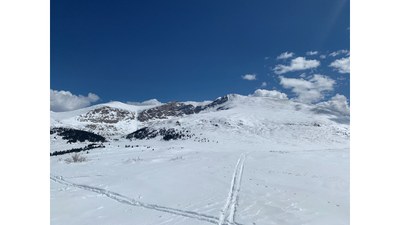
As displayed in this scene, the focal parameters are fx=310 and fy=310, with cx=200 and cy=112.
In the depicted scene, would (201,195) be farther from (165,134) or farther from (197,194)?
(165,134)

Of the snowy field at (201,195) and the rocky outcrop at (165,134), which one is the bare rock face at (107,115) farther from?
the snowy field at (201,195)

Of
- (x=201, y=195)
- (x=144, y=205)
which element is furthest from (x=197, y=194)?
(x=144, y=205)

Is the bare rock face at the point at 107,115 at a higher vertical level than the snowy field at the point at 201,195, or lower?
higher

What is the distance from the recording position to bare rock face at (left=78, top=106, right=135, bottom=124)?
484 ft

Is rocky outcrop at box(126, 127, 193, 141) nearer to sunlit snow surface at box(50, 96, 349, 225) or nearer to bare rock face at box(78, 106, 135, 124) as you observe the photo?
sunlit snow surface at box(50, 96, 349, 225)

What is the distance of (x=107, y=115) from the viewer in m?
164

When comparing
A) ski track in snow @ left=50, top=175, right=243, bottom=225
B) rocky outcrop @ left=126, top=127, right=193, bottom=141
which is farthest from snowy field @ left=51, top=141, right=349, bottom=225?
rocky outcrop @ left=126, top=127, right=193, bottom=141

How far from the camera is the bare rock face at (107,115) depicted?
5802 inches

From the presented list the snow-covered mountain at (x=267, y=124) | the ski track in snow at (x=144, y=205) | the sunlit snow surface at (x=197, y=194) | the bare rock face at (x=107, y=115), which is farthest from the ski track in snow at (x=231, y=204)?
the bare rock face at (x=107, y=115)
